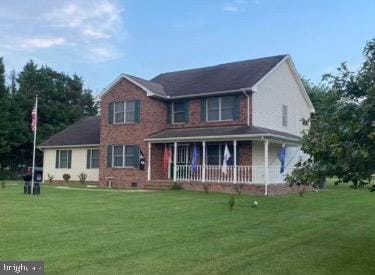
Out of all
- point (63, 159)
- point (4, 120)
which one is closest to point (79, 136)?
point (63, 159)

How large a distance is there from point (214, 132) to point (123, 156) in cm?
636

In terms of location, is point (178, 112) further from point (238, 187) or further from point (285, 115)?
point (238, 187)

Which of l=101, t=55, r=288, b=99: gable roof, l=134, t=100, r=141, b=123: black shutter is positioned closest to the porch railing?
l=134, t=100, r=141, b=123: black shutter

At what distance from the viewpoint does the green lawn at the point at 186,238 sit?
7055 mm

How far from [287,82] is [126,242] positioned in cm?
2053

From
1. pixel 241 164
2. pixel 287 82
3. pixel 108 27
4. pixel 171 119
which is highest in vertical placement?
pixel 108 27

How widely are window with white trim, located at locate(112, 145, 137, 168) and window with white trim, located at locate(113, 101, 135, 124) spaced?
1552mm

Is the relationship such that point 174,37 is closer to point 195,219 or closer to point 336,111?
point 195,219

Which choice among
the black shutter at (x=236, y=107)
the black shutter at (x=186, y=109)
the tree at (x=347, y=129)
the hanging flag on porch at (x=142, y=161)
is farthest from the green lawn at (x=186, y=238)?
the black shutter at (x=186, y=109)

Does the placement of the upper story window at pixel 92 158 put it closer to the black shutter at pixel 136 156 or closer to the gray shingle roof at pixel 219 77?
the black shutter at pixel 136 156

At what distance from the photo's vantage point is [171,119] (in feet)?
85.2

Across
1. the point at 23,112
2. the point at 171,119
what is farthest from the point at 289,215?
the point at 23,112

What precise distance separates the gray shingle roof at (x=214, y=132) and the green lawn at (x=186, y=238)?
6.42m

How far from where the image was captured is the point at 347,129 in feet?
21.6
